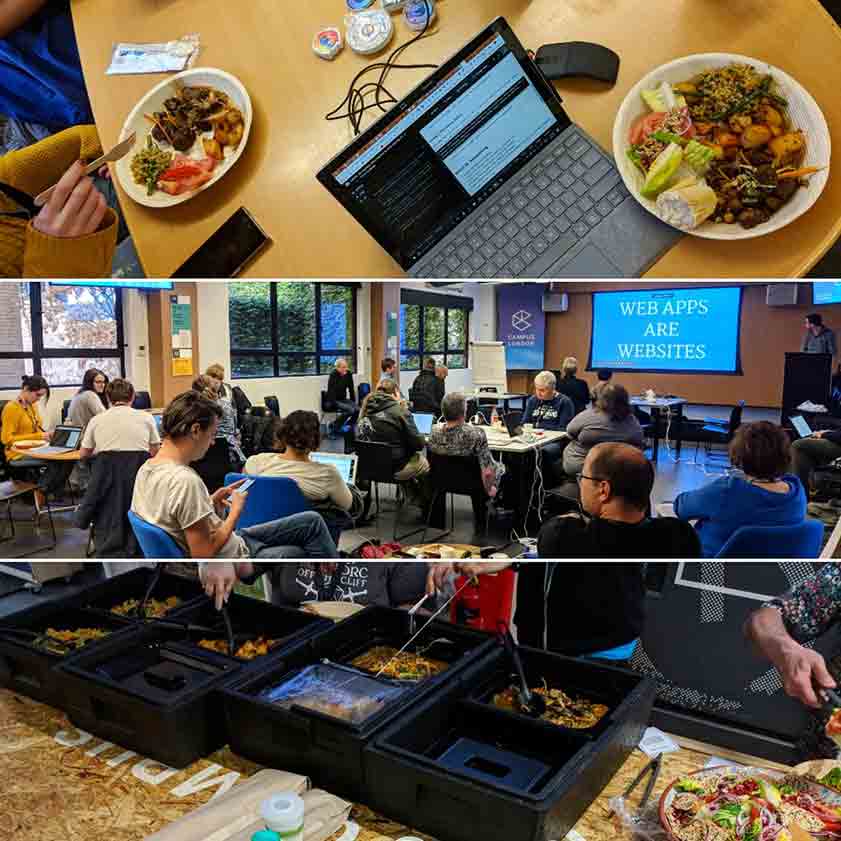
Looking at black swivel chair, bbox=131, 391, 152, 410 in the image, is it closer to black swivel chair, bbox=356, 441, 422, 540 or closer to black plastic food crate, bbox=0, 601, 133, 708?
black swivel chair, bbox=356, 441, 422, 540

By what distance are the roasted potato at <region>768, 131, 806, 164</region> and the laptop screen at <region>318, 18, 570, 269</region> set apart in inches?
13.6

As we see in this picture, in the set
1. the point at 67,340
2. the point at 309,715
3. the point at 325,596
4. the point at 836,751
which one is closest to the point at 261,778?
the point at 309,715

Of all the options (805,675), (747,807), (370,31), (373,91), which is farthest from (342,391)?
(805,675)

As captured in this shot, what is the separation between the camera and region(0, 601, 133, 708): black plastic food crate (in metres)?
1.55

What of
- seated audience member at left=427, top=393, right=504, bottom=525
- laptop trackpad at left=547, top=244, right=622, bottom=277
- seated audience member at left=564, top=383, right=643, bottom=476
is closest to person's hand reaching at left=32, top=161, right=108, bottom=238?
seated audience member at left=427, top=393, right=504, bottom=525

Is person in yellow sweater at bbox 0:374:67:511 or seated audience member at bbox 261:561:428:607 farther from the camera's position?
seated audience member at bbox 261:561:428:607

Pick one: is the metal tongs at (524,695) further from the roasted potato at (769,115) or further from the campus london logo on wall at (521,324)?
the roasted potato at (769,115)

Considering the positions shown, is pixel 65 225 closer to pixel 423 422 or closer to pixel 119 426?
pixel 119 426

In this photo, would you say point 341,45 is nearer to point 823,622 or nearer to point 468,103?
point 468,103

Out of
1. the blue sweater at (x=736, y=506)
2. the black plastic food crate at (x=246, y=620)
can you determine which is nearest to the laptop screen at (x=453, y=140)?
the blue sweater at (x=736, y=506)

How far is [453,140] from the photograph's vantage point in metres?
1.15

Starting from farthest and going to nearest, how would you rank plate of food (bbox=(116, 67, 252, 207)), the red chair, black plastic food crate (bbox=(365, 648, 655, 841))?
the red chair < plate of food (bbox=(116, 67, 252, 207)) < black plastic food crate (bbox=(365, 648, 655, 841))

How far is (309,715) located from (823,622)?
120cm

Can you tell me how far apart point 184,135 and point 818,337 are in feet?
4.02
